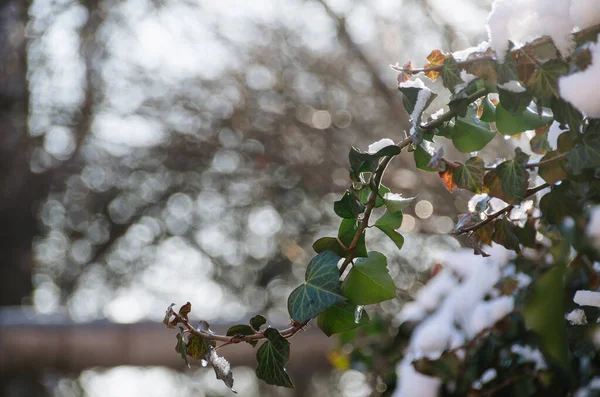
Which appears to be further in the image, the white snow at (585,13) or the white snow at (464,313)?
the white snow at (464,313)

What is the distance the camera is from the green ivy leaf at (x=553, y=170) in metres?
0.49

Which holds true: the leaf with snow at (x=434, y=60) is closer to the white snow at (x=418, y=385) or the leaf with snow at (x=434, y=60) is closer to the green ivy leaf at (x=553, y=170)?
the green ivy leaf at (x=553, y=170)

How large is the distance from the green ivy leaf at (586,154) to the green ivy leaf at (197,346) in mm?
299

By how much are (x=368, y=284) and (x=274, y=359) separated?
0.09 meters

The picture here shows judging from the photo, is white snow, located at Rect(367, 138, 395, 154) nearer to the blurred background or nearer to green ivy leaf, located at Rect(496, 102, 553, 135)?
green ivy leaf, located at Rect(496, 102, 553, 135)

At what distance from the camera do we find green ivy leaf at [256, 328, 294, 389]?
49cm

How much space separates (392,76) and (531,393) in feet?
5.89

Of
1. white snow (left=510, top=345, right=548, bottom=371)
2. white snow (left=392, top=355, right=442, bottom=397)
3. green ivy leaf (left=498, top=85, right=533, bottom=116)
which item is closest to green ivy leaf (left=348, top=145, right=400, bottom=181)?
green ivy leaf (left=498, top=85, right=533, bottom=116)

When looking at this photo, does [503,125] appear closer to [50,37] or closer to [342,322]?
[342,322]

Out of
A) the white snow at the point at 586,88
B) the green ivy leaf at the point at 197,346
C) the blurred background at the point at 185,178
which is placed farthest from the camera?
the blurred background at the point at 185,178

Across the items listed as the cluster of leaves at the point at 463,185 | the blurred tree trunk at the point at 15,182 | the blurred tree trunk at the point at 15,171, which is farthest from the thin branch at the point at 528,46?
the blurred tree trunk at the point at 15,171

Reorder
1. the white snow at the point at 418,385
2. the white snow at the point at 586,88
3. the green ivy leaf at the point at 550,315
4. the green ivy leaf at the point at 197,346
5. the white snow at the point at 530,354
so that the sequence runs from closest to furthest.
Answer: the green ivy leaf at the point at 550,315 → the white snow at the point at 586,88 → the green ivy leaf at the point at 197,346 → the white snow at the point at 530,354 → the white snow at the point at 418,385

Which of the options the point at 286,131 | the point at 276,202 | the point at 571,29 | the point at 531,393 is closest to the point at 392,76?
the point at 286,131

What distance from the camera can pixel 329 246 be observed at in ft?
1.69
